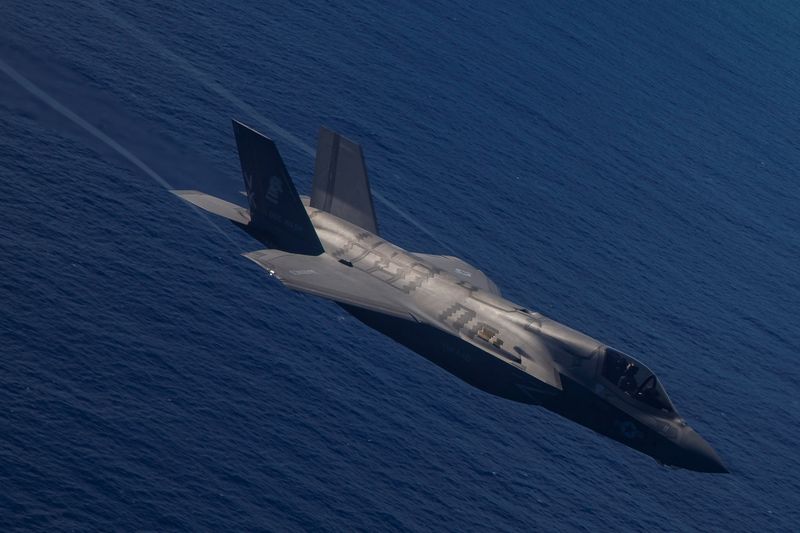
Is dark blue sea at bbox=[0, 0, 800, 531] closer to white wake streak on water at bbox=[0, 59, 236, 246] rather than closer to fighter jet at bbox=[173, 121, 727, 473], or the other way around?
white wake streak on water at bbox=[0, 59, 236, 246]

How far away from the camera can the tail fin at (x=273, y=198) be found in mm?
72312

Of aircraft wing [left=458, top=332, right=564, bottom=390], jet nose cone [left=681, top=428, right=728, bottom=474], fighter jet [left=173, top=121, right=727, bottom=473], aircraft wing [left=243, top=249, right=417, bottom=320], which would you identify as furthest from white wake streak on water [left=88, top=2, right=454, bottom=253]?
jet nose cone [left=681, top=428, right=728, bottom=474]

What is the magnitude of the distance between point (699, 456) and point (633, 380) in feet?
21.9

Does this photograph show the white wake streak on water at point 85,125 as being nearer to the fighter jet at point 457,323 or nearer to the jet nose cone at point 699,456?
the fighter jet at point 457,323

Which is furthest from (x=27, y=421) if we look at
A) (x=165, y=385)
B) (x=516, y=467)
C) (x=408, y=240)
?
(x=408, y=240)

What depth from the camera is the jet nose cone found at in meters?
63.8

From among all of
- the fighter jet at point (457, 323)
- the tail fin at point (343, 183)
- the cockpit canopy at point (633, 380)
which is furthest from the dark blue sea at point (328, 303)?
the cockpit canopy at point (633, 380)

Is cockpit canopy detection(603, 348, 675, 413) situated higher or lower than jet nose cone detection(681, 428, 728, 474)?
higher

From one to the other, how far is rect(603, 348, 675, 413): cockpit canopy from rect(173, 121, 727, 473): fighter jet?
7cm

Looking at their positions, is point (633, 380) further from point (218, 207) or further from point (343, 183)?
point (218, 207)

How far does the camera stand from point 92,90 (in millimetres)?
121125

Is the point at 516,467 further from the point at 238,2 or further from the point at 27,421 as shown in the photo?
the point at 238,2

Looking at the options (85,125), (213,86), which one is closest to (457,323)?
(85,125)

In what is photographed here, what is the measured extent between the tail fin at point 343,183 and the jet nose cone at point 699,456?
29833mm
